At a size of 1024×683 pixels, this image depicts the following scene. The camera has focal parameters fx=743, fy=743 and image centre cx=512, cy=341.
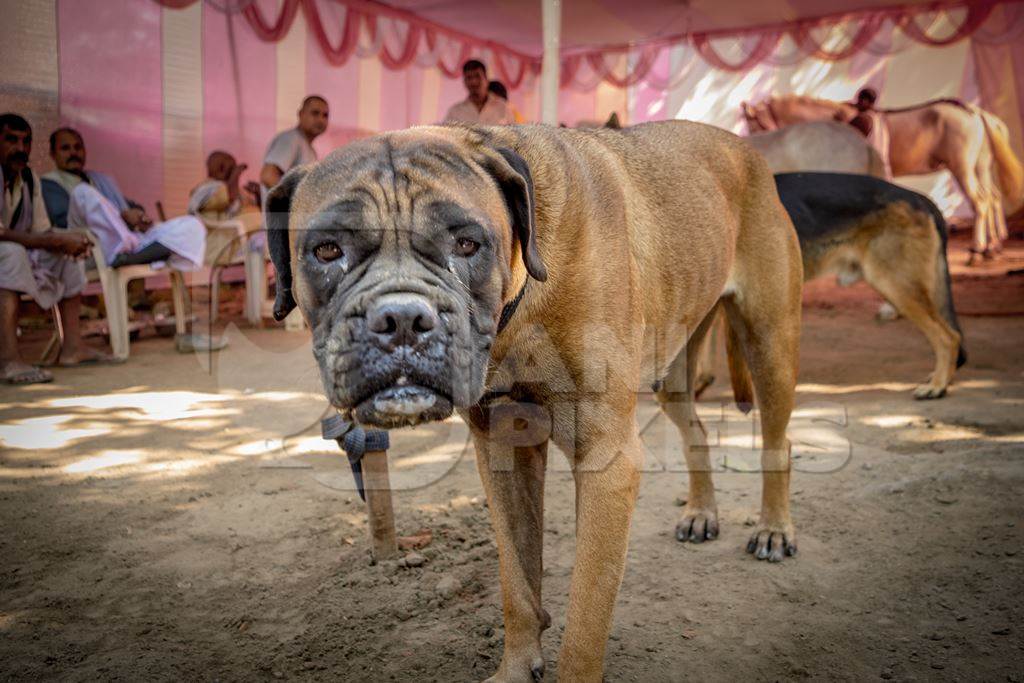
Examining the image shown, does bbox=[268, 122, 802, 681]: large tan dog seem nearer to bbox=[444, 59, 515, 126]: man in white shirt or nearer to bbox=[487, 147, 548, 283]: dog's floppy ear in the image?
bbox=[487, 147, 548, 283]: dog's floppy ear

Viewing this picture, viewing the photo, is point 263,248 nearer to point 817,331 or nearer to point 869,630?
point 817,331

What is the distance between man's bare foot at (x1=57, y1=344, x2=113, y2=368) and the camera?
22.5 ft

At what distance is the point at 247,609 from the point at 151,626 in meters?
0.32

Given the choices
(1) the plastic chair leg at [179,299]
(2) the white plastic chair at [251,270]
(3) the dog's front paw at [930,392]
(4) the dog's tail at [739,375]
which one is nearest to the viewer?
(4) the dog's tail at [739,375]

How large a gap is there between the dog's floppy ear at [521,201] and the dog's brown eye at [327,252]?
1.52 ft

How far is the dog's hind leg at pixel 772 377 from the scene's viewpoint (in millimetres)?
3186

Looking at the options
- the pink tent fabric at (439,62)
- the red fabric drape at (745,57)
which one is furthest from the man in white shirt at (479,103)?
the red fabric drape at (745,57)

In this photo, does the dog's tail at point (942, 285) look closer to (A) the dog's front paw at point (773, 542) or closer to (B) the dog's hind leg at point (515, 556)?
(A) the dog's front paw at point (773, 542)

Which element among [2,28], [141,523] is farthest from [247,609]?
[2,28]

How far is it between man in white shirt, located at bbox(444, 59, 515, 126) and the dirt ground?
4488 millimetres

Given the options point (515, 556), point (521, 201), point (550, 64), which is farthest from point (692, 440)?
point (550, 64)

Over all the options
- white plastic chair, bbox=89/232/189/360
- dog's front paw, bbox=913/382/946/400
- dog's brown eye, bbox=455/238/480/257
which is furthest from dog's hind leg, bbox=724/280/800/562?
white plastic chair, bbox=89/232/189/360

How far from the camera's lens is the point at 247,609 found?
9.03 ft

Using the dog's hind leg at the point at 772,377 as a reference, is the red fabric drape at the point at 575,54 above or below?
above
